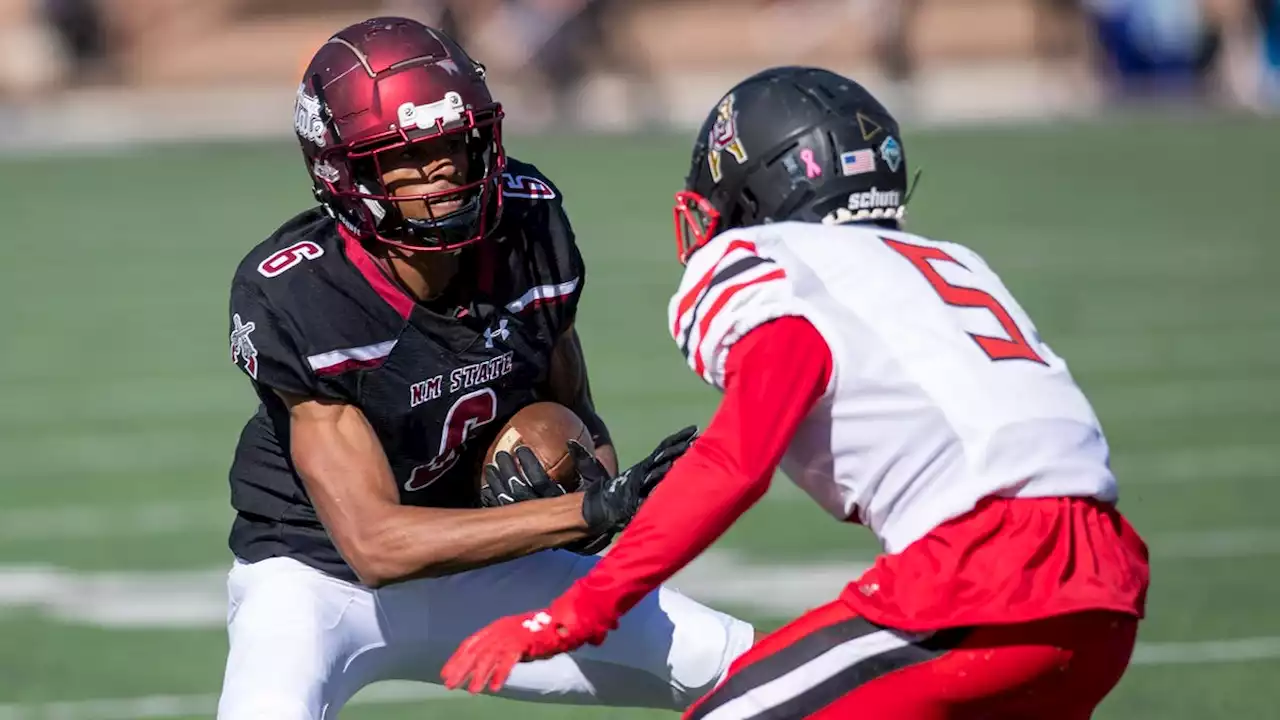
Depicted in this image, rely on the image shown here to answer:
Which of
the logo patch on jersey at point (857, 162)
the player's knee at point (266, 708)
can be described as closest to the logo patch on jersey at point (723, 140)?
the logo patch on jersey at point (857, 162)

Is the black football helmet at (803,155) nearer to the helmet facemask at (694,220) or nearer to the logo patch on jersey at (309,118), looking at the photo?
the helmet facemask at (694,220)

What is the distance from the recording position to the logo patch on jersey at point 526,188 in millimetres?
3662

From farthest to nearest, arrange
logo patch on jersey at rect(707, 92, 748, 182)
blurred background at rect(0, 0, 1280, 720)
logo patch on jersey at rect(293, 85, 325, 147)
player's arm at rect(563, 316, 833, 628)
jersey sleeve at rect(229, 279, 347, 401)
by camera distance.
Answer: blurred background at rect(0, 0, 1280, 720) < logo patch on jersey at rect(293, 85, 325, 147) < jersey sleeve at rect(229, 279, 347, 401) < logo patch on jersey at rect(707, 92, 748, 182) < player's arm at rect(563, 316, 833, 628)

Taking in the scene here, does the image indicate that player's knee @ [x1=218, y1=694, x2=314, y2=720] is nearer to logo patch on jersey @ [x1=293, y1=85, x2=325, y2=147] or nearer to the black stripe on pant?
the black stripe on pant

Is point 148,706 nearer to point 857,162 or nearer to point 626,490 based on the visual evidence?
point 626,490

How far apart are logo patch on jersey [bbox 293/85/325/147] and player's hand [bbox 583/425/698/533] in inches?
33.5

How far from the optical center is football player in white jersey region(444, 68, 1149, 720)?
2.74 m

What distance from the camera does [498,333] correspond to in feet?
11.5

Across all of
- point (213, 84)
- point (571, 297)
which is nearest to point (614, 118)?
point (213, 84)

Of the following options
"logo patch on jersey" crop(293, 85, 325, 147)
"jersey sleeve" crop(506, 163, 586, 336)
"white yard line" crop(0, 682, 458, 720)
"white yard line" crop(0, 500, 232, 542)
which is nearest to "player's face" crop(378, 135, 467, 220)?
"logo patch on jersey" crop(293, 85, 325, 147)

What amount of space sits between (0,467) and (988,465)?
5606 millimetres

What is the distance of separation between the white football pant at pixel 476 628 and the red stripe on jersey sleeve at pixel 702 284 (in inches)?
29.2

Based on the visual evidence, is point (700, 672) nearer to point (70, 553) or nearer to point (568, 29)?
point (70, 553)

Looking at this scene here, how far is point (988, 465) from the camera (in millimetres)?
2791
